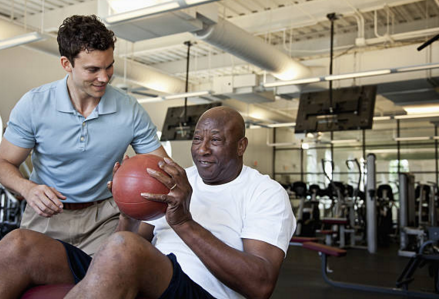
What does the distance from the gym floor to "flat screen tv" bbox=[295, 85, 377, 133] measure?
202 centimetres

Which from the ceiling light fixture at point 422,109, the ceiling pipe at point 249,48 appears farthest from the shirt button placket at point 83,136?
the ceiling light fixture at point 422,109

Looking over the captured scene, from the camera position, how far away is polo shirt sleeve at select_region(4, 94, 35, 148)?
191 cm

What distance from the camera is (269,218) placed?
5.15 feet

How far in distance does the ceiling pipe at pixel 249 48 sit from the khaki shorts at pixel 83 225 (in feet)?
14.0

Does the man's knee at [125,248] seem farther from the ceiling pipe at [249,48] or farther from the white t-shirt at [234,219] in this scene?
the ceiling pipe at [249,48]

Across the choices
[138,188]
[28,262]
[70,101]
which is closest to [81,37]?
[70,101]

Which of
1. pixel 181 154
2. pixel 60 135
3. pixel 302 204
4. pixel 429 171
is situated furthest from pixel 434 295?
pixel 429 171

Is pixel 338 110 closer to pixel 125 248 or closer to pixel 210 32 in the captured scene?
pixel 210 32

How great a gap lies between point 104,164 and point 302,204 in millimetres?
9209

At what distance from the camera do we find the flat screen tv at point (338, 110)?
727 cm

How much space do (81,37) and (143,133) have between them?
1.63 ft

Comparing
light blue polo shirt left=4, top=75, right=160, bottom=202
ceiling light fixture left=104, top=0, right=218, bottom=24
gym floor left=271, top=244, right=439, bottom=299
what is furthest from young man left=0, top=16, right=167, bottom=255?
gym floor left=271, top=244, right=439, bottom=299

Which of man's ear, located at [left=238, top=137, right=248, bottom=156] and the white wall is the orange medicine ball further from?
the white wall

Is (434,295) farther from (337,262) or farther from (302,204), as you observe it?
(302,204)
